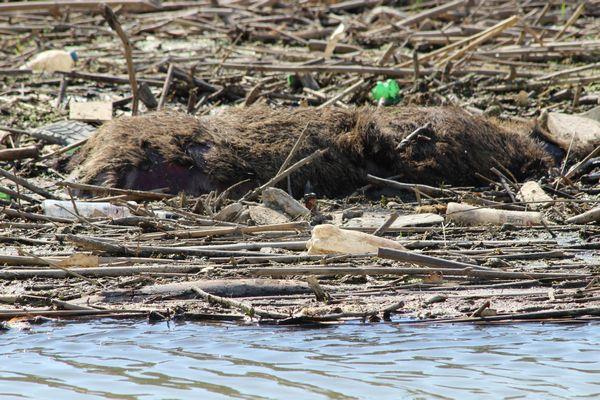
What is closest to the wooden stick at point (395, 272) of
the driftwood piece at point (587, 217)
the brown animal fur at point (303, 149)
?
the driftwood piece at point (587, 217)

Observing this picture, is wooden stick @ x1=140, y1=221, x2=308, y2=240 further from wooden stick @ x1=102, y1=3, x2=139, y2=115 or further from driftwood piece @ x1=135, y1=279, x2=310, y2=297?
wooden stick @ x1=102, y1=3, x2=139, y2=115

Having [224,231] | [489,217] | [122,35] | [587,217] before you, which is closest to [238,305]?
[224,231]

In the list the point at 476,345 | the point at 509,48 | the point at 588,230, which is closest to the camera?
the point at 476,345

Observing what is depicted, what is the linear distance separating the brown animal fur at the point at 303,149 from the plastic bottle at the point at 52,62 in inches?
135

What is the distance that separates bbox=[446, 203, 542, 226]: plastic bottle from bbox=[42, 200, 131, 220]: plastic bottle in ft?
6.38

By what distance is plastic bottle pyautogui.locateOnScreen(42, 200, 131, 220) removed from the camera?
6.10 metres

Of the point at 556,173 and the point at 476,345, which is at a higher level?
the point at 556,173

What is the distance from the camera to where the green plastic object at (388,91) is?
8846 millimetres

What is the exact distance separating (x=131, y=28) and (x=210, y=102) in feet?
12.1

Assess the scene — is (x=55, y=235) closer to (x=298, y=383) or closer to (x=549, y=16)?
(x=298, y=383)

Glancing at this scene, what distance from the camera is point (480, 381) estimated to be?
159 inches

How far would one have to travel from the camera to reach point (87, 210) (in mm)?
6168

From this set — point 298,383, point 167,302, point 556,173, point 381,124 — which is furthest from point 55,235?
point 556,173

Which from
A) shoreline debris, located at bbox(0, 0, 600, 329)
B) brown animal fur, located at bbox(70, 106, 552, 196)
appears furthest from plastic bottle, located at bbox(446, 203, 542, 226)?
brown animal fur, located at bbox(70, 106, 552, 196)
